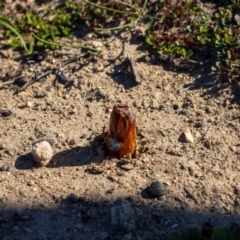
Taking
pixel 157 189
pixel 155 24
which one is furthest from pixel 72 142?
pixel 155 24

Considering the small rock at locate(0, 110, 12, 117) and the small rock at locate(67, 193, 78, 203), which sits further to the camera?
the small rock at locate(0, 110, 12, 117)

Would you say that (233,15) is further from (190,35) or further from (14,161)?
(14,161)

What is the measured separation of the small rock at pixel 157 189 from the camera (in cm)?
369

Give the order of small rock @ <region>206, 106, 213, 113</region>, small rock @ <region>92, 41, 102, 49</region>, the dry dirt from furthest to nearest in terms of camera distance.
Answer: small rock @ <region>92, 41, 102, 49</region> → small rock @ <region>206, 106, 213, 113</region> → the dry dirt

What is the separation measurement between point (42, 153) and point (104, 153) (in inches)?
13.6

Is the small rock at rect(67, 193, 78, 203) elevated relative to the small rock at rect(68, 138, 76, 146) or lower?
lower

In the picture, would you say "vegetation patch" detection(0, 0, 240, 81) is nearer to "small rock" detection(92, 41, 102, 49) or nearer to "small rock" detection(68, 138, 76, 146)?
"small rock" detection(92, 41, 102, 49)

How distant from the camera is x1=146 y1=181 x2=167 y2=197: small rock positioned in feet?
12.1

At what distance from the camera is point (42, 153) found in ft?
12.7

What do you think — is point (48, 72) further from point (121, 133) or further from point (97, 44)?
point (121, 133)

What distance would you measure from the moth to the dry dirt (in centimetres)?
7

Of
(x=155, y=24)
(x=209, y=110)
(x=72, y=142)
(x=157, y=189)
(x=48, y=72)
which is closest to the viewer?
(x=157, y=189)

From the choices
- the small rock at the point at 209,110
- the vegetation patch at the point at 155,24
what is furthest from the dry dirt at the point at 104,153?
the vegetation patch at the point at 155,24

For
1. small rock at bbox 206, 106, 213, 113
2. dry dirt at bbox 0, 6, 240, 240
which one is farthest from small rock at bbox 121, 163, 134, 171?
small rock at bbox 206, 106, 213, 113
